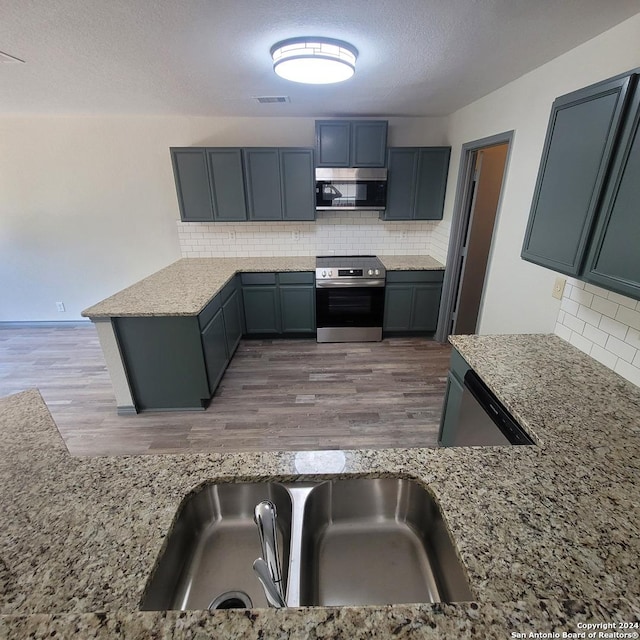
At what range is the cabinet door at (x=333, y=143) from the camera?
3414 mm

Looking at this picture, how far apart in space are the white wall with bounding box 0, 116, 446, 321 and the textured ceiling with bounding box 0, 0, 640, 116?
891 millimetres

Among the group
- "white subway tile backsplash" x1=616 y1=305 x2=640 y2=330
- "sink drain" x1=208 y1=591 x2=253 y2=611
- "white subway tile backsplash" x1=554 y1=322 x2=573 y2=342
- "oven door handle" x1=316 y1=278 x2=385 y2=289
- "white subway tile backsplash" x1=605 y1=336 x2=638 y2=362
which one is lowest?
"sink drain" x1=208 y1=591 x2=253 y2=611

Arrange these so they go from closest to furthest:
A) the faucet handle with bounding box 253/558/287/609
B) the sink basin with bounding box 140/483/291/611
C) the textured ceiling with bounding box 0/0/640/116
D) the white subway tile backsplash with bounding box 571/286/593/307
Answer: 1. the faucet handle with bounding box 253/558/287/609
2. the sink basin with bounding box 140/483/291/611
3. the textured ceiling with bounding box 0/0/640/116
4. the white subway tile backsplash with bounding box 571/286/593/307

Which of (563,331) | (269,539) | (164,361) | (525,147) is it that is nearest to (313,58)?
(525,147)

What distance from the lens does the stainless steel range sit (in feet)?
11.9

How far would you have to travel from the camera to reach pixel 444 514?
2.75 feet

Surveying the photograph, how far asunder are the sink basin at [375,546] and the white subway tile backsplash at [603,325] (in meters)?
1.23

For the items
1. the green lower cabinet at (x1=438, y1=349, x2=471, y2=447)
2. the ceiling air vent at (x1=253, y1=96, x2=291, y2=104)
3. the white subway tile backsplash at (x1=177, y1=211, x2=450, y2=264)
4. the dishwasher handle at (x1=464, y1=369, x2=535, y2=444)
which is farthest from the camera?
the white subway tile backsplash at (x1=177, y1=211, x2=450, y2=264)

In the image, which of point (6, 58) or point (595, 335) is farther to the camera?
point (6, 58)

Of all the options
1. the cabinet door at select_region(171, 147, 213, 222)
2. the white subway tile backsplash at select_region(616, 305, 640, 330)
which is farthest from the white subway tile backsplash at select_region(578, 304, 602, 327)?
the cabinet door at select_region(171, 147, 213, 222)

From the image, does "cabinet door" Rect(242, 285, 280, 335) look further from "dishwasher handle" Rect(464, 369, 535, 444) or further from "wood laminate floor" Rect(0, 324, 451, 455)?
"dishwasher handle" Rect(464, 369, 535, 444)

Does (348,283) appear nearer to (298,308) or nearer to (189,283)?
(298,308)

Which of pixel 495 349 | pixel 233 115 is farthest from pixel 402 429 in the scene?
pixel 233 115

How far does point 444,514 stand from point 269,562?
1.49 ft
